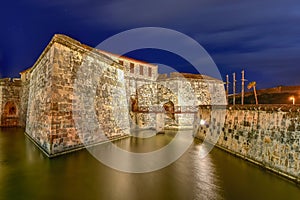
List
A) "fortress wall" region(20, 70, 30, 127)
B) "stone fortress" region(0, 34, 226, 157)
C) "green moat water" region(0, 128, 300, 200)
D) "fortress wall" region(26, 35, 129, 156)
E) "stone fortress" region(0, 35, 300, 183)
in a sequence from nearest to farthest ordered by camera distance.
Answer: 1. "green moat water" region(0, 128, 300, 200)
2. "stone fortress" region(0, 35, 300, 183)
3. "fortress wall" region(26, 35, 129, 156)
4. "stone fortress" region(0, 34, 226, 157)
5. "fortress wall" region(20, 70, 30, 127)

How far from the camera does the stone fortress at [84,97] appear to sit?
934 centimetres

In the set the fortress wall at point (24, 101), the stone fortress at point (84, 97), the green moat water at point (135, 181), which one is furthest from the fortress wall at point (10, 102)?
the green moat water at point (135, 181)

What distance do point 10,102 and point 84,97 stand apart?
15.0 meters

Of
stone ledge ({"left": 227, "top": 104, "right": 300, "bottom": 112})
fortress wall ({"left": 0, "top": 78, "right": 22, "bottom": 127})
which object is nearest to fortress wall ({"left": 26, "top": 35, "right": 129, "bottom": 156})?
stone ledge ({"left": 227, "top": 104, "right": 300, "bottom": 112})

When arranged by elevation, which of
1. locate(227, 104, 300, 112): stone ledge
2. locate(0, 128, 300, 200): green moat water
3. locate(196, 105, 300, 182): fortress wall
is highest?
locate(227, 104, 300, 112): stone ledge

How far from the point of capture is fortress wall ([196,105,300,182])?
6090mm

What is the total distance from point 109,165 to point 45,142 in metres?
3.28

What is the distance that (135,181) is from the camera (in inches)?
248

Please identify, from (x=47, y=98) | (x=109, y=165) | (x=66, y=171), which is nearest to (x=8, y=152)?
(x=47, y=98)

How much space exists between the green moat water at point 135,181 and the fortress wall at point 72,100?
4.18 ft

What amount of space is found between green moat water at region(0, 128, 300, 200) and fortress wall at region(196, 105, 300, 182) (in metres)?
0.40

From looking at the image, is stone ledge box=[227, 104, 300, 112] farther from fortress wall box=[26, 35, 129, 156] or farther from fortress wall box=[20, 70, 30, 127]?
fortress wall box=[20, 70, 30, 127]

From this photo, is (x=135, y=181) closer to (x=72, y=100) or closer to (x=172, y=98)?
(x=72, y=100)

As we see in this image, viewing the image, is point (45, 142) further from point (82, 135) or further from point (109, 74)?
point (109, 74)
